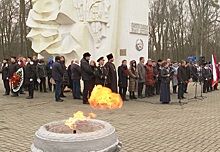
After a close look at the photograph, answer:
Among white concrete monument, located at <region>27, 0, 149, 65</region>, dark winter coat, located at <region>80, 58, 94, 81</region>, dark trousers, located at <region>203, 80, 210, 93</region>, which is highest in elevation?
white concrete monument, located at <region>27, 0, 149, 65</region>

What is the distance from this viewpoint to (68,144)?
3.51 metres

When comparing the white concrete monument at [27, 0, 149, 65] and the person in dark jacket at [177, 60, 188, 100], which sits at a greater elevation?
the white concrete monument at [27, 0, 149, 65]

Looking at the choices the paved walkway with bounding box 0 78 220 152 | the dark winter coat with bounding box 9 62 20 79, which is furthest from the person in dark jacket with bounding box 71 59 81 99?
the dark winter coat with bounding box 9 62 20 79

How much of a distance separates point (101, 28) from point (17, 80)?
4235 millimetres

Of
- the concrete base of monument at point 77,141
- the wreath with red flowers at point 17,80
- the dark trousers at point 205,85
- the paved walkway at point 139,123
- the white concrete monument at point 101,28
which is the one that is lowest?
the paved walkway at point 139,123

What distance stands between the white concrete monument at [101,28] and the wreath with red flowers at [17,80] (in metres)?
2.71

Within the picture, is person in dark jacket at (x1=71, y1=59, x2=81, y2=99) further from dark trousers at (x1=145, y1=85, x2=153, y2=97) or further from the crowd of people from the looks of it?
dark trousers at (x1=145, y1=85, x2=153, y2=97)

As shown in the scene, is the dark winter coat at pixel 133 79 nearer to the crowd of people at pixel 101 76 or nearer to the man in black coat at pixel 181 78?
the crowd of people at pixel 101 76

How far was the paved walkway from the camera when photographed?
5902mm

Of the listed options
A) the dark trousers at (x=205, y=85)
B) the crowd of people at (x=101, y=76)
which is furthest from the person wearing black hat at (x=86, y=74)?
the dark trousers at (x=205, y=85)

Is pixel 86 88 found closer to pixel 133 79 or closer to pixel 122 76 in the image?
pixel 122 76

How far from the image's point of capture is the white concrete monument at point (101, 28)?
13328mm

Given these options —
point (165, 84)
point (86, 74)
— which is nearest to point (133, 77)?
point (165, 84)

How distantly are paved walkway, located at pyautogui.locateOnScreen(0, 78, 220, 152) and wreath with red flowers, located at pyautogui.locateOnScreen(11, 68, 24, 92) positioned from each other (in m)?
0.57
